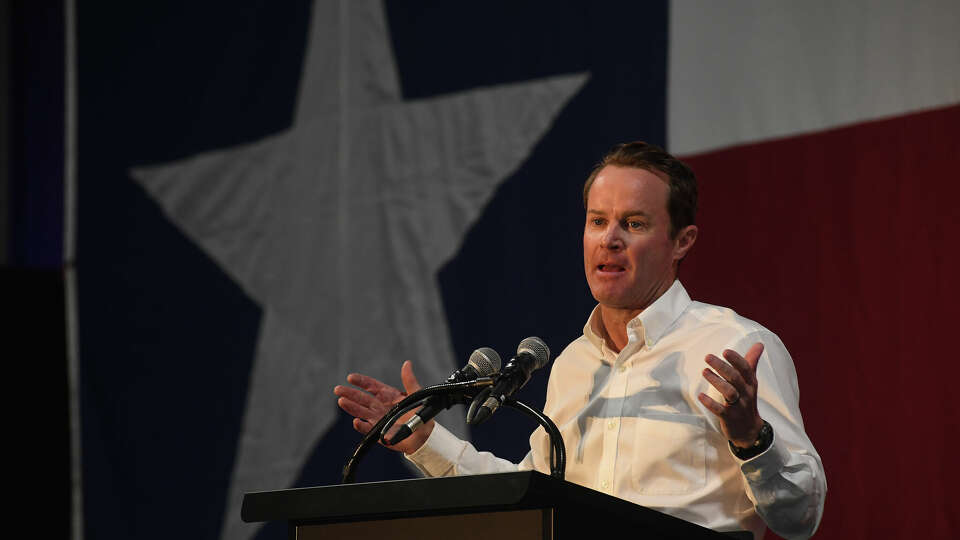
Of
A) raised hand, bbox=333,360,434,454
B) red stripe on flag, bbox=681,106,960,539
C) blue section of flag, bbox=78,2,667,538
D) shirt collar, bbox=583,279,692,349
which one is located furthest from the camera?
blue section of flag, bbox=78,2,667,538

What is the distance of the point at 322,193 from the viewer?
14.0 feet

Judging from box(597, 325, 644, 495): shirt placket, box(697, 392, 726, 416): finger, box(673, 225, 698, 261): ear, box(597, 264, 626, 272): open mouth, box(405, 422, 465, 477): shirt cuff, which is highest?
box(673, 225, 698, 261): ear

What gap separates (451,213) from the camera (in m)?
3.93

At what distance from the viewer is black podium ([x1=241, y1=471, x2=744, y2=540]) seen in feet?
4.91

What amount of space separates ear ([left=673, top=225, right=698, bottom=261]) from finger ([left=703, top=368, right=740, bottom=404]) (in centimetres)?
67

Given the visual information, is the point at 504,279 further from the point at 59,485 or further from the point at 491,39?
the point at 59,485

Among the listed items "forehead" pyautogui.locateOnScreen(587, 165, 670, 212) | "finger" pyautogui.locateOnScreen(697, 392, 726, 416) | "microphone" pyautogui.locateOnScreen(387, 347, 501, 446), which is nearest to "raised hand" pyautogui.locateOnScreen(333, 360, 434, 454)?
"microphone" pyautogui.locateOnScreen(387, 347, 501, 446)

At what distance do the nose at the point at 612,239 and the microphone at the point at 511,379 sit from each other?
17.1 inches

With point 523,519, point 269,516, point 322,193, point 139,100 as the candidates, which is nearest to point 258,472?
point 322,193

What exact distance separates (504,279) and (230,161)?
1.43m

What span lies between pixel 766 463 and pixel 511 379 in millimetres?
424

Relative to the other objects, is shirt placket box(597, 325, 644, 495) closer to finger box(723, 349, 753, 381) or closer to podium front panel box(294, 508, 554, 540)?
finger box(723, 349, 753, 381)

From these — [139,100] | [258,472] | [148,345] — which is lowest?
[258,472]

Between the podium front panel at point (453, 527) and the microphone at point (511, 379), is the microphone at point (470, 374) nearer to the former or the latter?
the microphone at point (511, 379)
